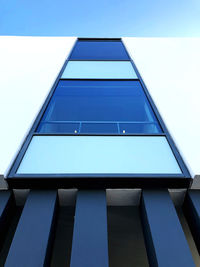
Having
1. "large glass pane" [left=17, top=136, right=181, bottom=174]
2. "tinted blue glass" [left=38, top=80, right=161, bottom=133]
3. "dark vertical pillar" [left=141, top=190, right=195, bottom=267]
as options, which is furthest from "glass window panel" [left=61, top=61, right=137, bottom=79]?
"dark vertical pillar" [left=141, top=190, right=195, bottom=267]

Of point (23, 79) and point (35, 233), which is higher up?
point (23, 79)

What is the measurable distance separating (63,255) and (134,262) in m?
1.47

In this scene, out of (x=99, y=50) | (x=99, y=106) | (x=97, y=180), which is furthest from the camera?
(x=99, y=50)

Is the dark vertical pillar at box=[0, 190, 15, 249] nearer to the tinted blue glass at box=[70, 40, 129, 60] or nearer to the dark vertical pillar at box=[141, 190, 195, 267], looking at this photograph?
the dark vertical pillar at box=[141, 190, 195, 267]

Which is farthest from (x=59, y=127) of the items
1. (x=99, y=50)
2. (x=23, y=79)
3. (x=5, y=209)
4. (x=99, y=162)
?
(x=99, y=50)

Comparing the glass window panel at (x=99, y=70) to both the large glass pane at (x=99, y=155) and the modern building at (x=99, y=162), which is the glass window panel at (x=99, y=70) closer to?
the modern building at (x=99, y=162)

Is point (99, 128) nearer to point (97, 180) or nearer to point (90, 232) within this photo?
point (97, 180)

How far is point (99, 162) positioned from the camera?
10.7 feet

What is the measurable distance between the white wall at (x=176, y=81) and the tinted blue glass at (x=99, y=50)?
352mm

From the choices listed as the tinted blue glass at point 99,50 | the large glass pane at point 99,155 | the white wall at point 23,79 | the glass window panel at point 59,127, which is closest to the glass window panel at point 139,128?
the large glass pane at point 99,155

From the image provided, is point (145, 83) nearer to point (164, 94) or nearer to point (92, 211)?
point (164, 94)

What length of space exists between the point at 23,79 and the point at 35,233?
13.5ft

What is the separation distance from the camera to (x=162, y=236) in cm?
239

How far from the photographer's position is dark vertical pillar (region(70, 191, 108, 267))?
218cm
